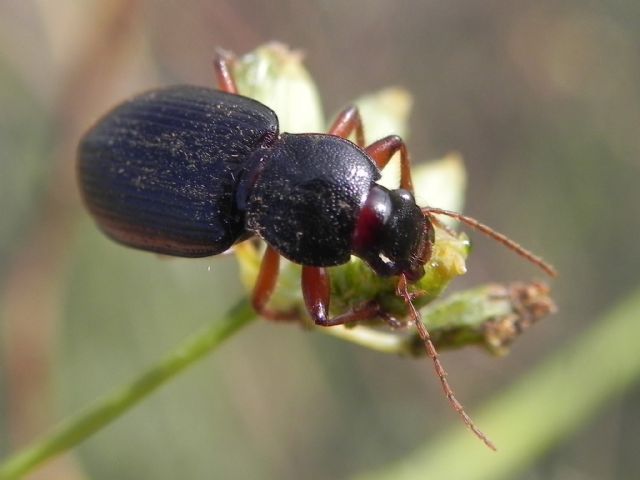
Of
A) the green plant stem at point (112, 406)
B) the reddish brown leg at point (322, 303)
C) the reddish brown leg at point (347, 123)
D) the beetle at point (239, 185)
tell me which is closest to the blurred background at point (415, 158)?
the beetle at point (239, 185)

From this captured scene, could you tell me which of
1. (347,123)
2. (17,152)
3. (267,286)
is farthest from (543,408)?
(17,152)

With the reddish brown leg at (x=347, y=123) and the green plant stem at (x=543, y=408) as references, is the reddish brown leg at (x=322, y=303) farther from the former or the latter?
the green plant stem at (x=543, y=408)

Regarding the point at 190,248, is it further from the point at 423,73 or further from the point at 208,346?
the point at 423,73

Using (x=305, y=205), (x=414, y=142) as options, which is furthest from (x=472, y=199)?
(x=305, y=205)

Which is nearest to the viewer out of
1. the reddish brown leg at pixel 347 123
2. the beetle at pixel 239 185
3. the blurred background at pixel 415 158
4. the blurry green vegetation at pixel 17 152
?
the beetle at pixel 239 185

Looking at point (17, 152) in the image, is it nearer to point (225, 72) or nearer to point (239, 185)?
point (225, 72)

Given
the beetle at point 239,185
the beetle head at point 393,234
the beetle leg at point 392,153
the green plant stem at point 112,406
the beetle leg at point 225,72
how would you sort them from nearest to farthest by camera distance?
the green plant stem at point 112,406 < the beetle head at point 393,234 < the beetle at point 239,185 < the beetle leg at point 392,153 < the beetle leg at point 225,72

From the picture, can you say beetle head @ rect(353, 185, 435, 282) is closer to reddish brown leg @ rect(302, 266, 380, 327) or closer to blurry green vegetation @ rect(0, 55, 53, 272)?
reddish brown leg @ rect(302, 266, 380, 327)
